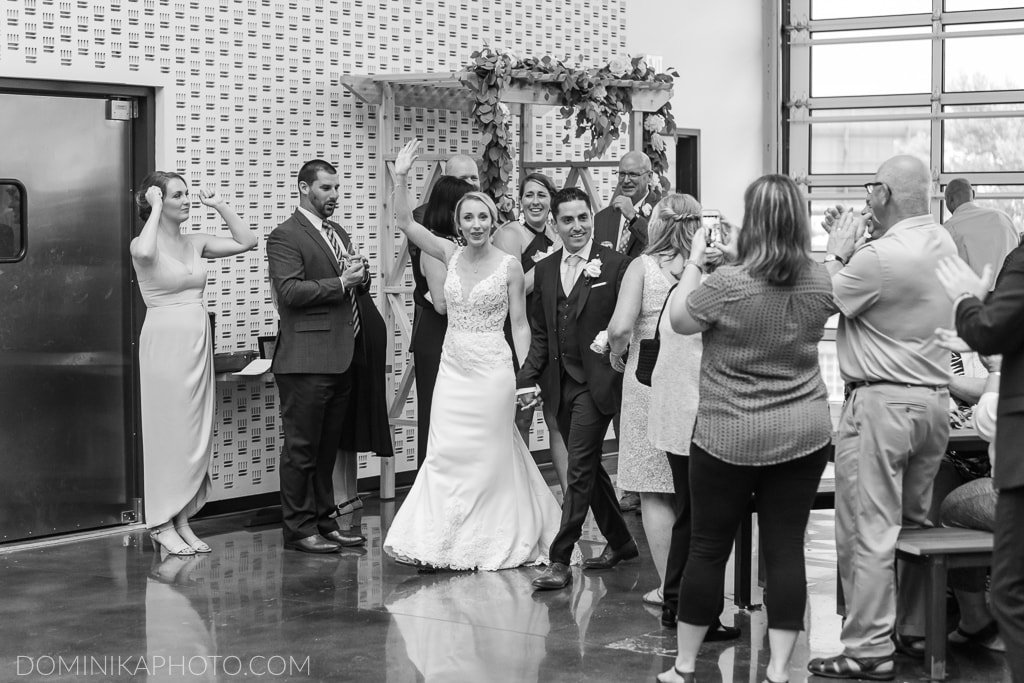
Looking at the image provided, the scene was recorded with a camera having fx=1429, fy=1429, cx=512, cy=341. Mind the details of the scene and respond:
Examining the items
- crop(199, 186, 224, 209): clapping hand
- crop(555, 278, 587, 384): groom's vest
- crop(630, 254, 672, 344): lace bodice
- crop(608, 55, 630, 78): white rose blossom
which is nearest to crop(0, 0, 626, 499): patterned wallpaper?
crop(199, 186, 224, 209): clapping hand

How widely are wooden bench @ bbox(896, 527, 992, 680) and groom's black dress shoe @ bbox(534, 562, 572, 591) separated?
153 cm

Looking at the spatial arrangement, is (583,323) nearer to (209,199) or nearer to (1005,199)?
(209,199)

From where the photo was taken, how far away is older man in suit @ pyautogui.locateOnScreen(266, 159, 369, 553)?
A: 6.42m

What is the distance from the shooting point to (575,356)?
561cm

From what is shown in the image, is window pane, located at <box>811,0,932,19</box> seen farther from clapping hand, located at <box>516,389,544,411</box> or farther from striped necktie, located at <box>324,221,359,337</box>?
clapping hand, located at <box>516,389,544,411</box>

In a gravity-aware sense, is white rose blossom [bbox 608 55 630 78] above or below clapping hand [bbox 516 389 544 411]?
above

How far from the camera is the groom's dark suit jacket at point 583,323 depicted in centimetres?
553

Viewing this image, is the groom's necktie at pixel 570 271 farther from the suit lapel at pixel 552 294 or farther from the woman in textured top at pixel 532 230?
the woman in textured top at pixel 532 230

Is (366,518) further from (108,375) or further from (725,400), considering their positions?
(725,400)

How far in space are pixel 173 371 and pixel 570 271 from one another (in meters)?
1.89

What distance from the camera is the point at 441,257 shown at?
6.19m

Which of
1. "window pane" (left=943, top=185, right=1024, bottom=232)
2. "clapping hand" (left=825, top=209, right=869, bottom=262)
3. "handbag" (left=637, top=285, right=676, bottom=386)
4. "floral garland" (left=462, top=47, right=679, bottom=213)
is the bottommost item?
"handbag" (left=637, top=285, right=676, bottom=386)

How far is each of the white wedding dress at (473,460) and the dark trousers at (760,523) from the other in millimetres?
1847

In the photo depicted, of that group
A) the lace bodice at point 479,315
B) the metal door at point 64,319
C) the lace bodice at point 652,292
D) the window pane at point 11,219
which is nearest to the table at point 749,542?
the lace bodice at point 652,292
